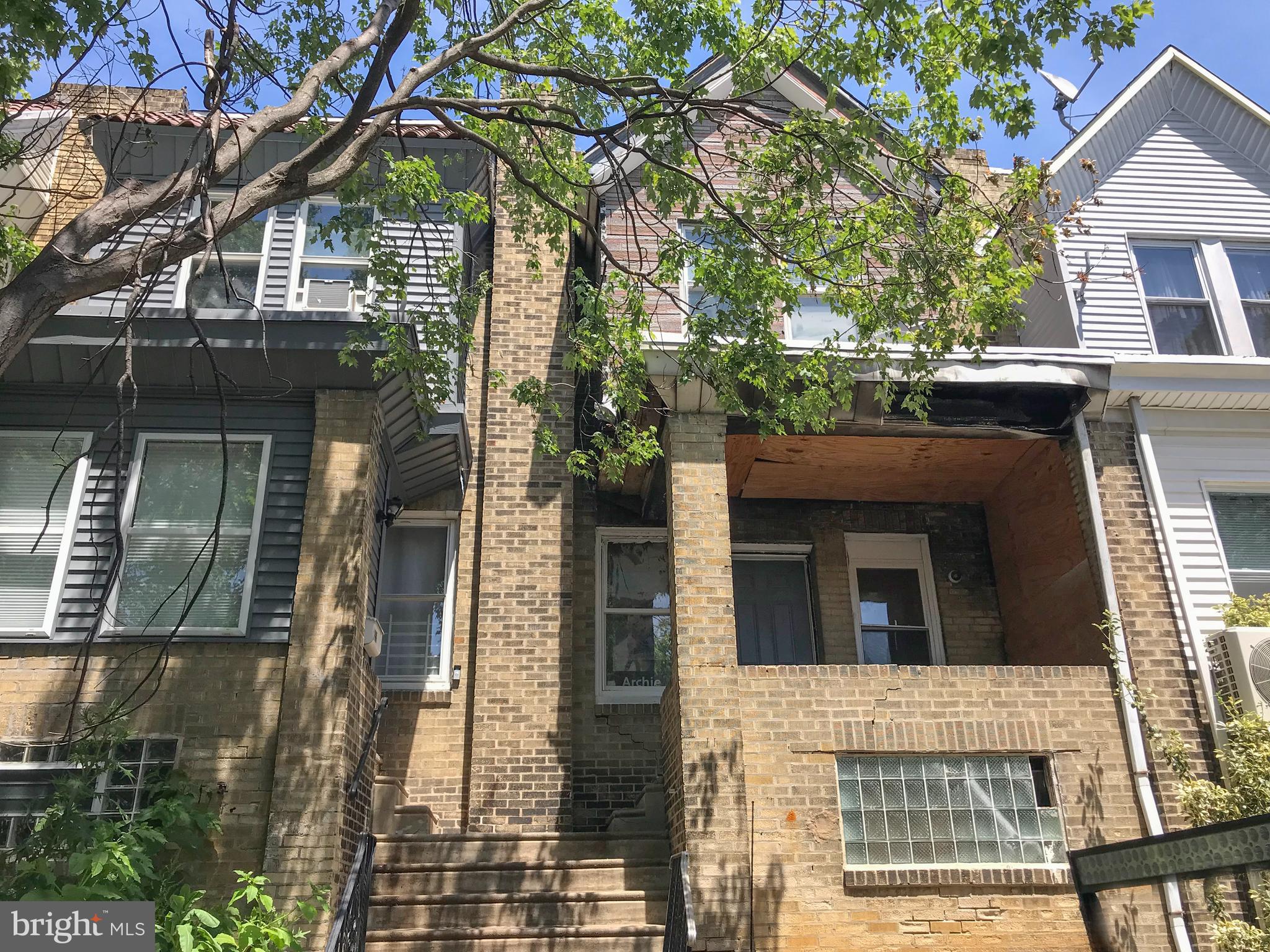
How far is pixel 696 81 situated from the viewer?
38.8 feet

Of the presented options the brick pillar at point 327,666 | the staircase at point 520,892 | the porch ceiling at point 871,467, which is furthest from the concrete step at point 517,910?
the porch ceiling at point 871,467

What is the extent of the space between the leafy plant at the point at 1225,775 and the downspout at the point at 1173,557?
17cm

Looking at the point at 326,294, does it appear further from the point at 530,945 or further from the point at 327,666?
the point at 530,945

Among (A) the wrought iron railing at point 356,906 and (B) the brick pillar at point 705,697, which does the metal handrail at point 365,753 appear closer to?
(A) the wrought iron railing at point 356,906

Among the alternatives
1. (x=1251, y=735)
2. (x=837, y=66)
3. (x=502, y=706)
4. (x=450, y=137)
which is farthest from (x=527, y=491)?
(x=1251, y=735)

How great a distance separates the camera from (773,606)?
12.0 metres

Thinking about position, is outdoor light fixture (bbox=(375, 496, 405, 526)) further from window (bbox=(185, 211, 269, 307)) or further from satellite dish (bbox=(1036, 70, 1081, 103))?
satellite dish (bbox=(1036, 70, 1081, 103))

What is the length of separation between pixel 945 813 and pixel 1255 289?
665 cm

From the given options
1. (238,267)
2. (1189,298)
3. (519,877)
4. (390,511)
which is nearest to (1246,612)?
(1189,298)

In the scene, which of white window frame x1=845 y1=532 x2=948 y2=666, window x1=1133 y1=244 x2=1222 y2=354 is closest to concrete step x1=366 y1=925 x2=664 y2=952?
A: white window frame x1=845 y1=532 x2=948 y2=666

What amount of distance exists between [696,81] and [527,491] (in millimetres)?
5054

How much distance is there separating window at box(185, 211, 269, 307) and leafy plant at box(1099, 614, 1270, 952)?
893 centimetres

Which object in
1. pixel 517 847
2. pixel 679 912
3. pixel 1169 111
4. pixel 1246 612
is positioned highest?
pixel 1169 111

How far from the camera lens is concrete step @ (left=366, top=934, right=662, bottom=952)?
7.59m
